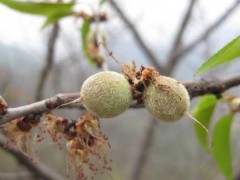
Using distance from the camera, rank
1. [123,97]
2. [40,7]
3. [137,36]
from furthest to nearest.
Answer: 1. [137,36]
2. [40,7]
3. [123,97]

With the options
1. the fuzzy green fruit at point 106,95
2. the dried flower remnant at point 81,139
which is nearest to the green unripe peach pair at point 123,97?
the fuzzy green fruit at point 106,95

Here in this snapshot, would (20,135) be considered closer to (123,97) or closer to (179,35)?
(123,97)

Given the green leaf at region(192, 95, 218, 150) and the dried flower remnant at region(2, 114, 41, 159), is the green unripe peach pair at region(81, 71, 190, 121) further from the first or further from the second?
the green leaf at region(192, 95, 218, 150)

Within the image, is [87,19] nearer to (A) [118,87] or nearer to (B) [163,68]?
(A) [118,87]

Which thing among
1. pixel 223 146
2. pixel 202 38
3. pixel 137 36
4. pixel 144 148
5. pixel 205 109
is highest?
pixel 205 109

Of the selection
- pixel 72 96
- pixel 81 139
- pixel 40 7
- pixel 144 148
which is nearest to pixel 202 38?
pixel 144 148

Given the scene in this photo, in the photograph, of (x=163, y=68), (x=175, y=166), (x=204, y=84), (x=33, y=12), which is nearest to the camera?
(x=204, y=84)

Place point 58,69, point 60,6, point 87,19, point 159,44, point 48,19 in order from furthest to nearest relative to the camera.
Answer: point 159,44 < point 58,69 < point 87,19 < point 48,19 < point 60,6

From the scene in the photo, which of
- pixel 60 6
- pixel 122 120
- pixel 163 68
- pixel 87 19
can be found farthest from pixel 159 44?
pixel 60 6
